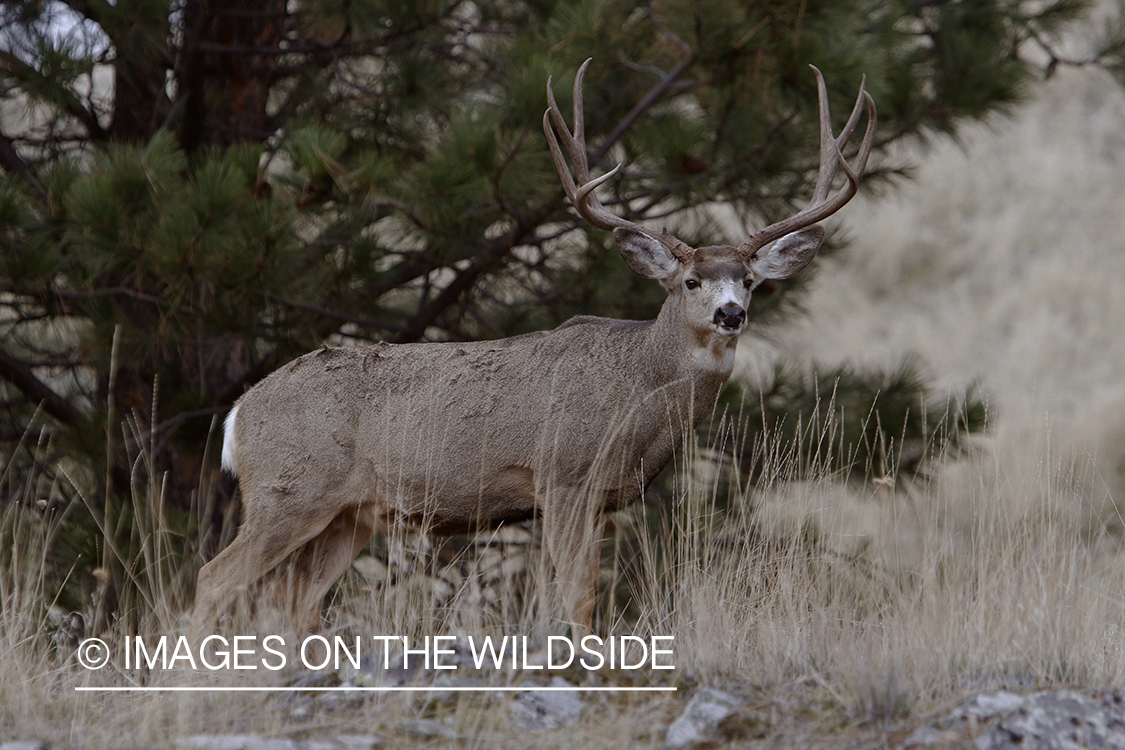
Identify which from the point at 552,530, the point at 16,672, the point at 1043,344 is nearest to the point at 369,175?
the point at 552,530

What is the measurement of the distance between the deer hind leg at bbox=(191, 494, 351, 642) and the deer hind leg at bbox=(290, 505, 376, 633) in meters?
0.32

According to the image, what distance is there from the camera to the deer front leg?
195 inches

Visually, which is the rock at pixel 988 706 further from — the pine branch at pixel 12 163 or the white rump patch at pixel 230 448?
the pine branch at pixel 12 163

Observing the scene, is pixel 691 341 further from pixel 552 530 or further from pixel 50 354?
pixel 50 354

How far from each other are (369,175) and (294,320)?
148 centimetres

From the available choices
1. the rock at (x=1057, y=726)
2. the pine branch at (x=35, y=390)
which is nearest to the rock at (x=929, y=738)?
the rock at (x=1057, y=726)

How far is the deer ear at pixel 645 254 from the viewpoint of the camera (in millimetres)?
5324

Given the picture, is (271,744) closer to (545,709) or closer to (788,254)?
(545,709)

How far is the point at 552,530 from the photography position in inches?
197

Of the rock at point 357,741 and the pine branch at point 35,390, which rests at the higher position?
the pine branch at point 35,390

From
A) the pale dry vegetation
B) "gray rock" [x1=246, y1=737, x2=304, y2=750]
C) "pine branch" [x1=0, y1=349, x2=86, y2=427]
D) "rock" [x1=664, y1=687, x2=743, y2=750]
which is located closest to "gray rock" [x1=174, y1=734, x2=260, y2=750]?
"gray rock" [x1=246, y1=737, x2=304, y2=750]

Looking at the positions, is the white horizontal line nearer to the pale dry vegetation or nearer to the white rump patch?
the pale dry vegetation

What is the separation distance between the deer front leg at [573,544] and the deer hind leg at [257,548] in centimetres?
100

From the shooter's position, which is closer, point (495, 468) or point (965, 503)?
point (495, 468)
